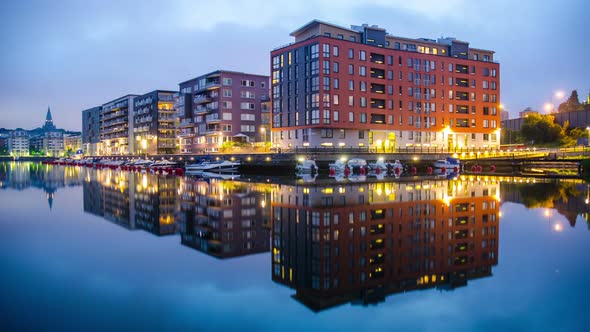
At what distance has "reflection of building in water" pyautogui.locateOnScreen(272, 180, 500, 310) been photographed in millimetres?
11844

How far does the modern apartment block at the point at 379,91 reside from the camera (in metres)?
82.6

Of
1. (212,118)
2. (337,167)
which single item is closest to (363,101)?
(337,167)

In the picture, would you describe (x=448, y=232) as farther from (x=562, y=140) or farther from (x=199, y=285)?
(x=562, y=140)

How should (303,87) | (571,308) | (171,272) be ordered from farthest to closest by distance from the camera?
1. (303,87)
2. (171,272)
3. (571,308)

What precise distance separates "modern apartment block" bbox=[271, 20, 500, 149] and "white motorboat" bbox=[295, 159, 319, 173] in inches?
568

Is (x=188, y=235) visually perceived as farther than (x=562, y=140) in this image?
No

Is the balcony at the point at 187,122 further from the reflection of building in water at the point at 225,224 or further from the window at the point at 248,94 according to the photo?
the reflection of building in water at the point at 225,224

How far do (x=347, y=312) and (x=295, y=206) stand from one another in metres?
17.3

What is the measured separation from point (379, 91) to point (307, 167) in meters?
30.3

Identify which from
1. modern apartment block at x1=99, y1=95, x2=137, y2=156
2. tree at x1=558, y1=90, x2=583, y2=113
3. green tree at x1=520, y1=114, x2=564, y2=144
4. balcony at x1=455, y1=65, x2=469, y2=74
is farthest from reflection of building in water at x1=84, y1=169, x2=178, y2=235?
tree at x1=558, y1=90, x2=583, y2=113

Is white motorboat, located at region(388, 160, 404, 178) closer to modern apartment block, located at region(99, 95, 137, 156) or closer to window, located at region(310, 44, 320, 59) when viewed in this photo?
window, located at region(310, 44, 320, 59)

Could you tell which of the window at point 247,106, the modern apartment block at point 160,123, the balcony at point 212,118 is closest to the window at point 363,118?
the window at point 247,106

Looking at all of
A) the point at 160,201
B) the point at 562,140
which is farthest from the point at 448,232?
the point at 562,140

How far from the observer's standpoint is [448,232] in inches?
741
